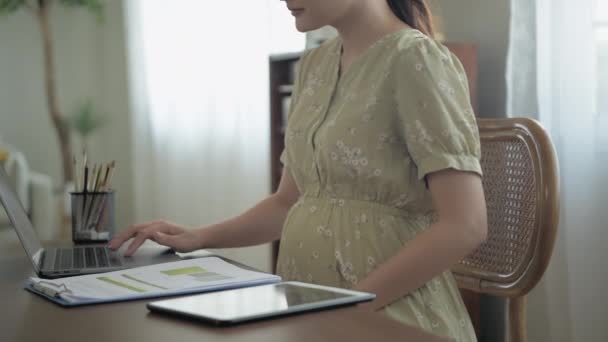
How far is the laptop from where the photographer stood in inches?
41.3

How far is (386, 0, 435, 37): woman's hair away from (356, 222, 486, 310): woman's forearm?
0.37 meters

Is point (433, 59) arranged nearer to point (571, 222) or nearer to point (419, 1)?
point (419, 1)

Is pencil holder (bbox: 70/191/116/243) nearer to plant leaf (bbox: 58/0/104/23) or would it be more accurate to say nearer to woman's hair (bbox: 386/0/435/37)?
woman's hair (bbox: 386/0/435/37)

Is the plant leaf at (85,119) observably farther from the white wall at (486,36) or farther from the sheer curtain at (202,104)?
the white wall at (486,36)

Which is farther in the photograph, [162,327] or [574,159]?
[574,159]

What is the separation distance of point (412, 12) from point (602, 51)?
3.52 feet

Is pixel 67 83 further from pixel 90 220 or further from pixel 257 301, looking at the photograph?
pixel 257 301

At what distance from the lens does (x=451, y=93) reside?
1.10 m

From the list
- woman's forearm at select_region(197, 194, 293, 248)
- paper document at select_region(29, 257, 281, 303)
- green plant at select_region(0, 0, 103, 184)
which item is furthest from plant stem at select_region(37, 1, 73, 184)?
paper document at select_region(29, 257, 281, 303)

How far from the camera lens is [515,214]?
46.4 inches

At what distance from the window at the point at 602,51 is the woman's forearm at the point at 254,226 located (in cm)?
110

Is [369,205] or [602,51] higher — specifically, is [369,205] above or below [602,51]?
below

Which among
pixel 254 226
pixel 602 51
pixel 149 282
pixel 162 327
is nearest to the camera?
pixel 162 327

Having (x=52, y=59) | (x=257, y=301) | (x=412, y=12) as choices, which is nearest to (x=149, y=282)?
(x=257, y=301)
